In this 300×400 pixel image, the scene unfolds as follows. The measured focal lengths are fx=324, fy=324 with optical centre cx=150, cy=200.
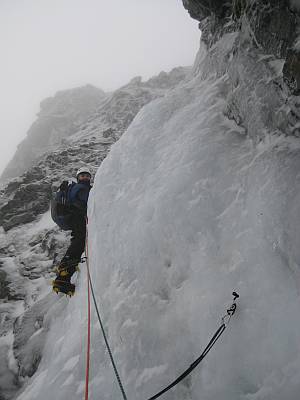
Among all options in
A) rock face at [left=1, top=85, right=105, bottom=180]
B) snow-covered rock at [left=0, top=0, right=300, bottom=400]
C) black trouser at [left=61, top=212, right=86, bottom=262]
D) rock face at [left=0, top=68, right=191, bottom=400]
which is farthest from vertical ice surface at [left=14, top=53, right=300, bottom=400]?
rock face at [left=1, top=85, right=105, bottom=180]

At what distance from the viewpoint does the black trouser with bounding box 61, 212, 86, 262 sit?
6.99 metres

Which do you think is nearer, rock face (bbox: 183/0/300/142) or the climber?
rock face (bbox: 183/0/300/142)

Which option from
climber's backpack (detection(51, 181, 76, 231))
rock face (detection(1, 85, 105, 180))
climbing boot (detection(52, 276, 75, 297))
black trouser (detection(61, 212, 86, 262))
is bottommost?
climbing boot (detection(52, 276, 75, 297))

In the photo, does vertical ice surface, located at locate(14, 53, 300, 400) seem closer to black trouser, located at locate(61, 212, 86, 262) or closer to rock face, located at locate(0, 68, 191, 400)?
black trouser, located at locate(61, 212, 86, 262)

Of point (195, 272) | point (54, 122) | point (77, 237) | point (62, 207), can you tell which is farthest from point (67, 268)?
point (54, 122)

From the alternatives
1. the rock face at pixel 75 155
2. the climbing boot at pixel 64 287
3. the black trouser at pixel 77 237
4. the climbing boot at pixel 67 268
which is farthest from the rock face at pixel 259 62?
the rock face at pixel 75 155

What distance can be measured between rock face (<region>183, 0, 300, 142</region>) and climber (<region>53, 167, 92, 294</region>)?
3.82m

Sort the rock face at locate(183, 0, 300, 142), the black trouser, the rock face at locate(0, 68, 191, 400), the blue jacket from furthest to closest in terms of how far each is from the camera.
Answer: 1. the blue jacket
2. the black trouser
3. the rock face at locate(0, 68, 191, 400)
4. the rock face at locate(183, 0, 300, 142)

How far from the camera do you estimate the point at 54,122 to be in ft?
135

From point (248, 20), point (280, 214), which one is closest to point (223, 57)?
point (248, 20)

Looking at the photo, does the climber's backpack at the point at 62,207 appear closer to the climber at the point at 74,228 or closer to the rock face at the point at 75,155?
the climber at the point at 74,228

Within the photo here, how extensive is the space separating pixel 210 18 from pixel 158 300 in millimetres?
5763

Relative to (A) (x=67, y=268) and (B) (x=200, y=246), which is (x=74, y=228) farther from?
(B) (x=200, y=246)

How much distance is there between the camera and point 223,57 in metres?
6.11
